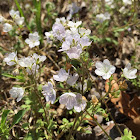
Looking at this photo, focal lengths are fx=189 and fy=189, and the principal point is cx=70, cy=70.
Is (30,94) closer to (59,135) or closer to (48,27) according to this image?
(59,135)

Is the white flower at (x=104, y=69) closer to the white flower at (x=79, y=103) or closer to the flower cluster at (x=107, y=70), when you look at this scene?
the flower cluster at (x=107, y=70)

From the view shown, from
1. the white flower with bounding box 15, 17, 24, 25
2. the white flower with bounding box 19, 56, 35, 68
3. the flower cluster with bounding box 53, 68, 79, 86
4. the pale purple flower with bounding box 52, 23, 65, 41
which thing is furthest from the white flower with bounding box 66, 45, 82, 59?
the white flower with bounding box 15, 17, 24, 25

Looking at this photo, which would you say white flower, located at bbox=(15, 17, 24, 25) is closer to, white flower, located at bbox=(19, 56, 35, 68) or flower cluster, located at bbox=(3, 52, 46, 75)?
flower cluster, located at bbox=(3, 52, 46, 75)

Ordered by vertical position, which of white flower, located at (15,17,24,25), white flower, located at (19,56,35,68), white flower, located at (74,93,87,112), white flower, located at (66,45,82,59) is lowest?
white flower, located at (74,93,87,112)

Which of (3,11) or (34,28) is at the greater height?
(3,11)

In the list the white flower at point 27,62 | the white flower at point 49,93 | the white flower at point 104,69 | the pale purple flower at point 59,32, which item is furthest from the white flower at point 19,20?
the white flower at point 104,69

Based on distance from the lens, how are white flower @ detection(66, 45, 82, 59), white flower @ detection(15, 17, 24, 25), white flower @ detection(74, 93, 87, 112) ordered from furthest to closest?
white flower @ detection(15, 17, 24, 25), white flower @ detection(74, 93, 87, 112), white flower @ detection(66, 45, 82, 59)

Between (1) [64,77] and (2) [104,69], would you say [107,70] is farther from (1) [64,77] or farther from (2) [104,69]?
(1) [64,77]

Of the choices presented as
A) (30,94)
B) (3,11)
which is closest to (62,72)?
(30,94)
